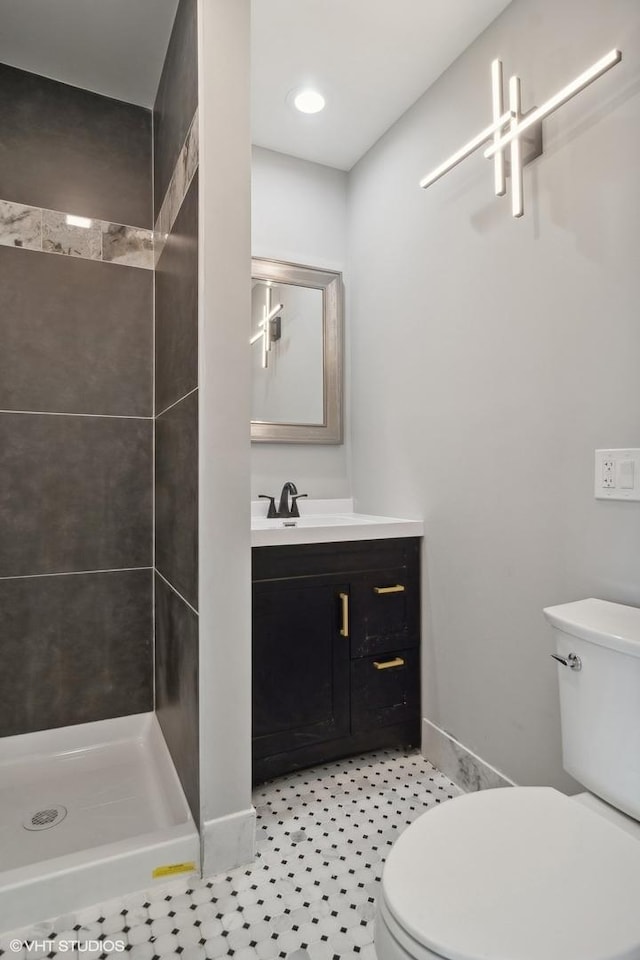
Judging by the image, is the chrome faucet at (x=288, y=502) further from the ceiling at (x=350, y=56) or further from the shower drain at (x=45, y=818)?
the ceiling at (x=350, y=56)

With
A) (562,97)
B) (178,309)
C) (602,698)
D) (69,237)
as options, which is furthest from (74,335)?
(602,698)

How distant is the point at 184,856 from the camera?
1420mm

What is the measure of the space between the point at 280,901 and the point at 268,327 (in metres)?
2.07

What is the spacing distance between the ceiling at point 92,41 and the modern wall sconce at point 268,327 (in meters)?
0.91

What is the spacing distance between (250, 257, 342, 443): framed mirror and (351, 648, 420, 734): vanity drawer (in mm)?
1034

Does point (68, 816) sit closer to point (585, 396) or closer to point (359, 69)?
point (585, 396)

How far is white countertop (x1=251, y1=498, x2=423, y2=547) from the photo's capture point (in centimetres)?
177

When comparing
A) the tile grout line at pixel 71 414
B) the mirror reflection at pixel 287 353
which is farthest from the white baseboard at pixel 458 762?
the tile grout line at pixel 71 414

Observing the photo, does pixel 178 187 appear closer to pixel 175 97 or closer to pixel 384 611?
pixel 175 97

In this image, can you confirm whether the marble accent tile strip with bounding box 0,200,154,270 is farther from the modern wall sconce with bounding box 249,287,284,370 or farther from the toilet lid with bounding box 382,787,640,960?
the toilet lid with bounding box 382,787,640,960

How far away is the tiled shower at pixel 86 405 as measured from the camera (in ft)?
6.40

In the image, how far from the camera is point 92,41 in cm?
185

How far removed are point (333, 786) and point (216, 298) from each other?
1.63m

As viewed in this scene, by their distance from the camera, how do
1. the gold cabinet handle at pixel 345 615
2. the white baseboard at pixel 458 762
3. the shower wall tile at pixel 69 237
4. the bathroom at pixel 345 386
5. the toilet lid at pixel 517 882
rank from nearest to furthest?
the toilet lid at pixel 517 882 < the bathroom at pixel 345 386 < the white baseboard at pixel 458 762 < the gold cabinet handle at pixel 345 615 < the shower wall tile at pixel 69 237
